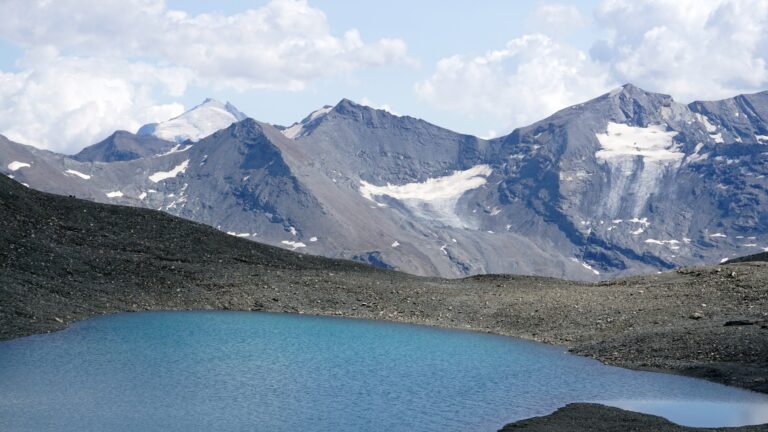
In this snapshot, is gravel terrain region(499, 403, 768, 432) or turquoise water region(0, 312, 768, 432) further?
turquoise water region(0, 312, 768, 432)

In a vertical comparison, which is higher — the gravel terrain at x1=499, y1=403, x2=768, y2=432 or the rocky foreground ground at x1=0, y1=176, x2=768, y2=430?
the rocky foreground ground at x1=0, y1=176, x2=768, y2=430

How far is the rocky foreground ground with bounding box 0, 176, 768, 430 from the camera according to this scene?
239 feet

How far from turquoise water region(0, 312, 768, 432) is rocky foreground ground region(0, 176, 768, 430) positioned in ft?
16.3

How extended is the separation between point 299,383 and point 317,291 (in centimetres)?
3816

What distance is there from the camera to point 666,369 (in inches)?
2584

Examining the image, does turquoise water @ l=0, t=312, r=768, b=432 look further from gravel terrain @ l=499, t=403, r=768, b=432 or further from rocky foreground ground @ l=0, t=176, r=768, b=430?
rocky foreground ground @ l=0, t=176, r=768, b=430

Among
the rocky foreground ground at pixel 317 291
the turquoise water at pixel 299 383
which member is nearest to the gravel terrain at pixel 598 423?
the turquoise water at pixel 299 383

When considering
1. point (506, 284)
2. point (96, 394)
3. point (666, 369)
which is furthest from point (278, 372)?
point (506, 284)

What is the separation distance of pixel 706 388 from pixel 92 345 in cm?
4254

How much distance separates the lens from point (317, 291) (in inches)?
3775

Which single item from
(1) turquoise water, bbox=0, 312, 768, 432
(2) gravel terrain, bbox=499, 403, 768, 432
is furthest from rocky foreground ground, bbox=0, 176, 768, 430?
(2) gravel terrain, bbox=499, 403, 768, 432

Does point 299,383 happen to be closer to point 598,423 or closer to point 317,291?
point 598,423

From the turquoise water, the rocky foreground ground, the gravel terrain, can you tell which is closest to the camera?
the gravel terrain

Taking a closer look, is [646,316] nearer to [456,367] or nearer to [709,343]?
[709,343]
